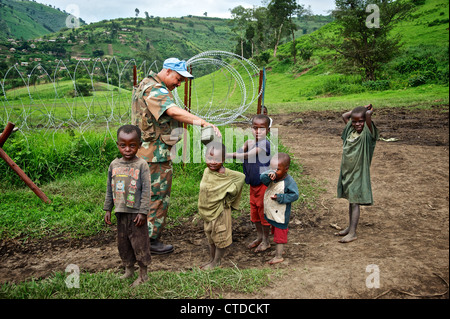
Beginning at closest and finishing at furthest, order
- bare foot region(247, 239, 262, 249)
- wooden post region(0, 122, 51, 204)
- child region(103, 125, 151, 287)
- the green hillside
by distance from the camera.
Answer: child region(103, 125, 151, 287) → bare foot region(247, 239, 262, 249) → wooden post region(0, 122, 51, 204) → the green hillside

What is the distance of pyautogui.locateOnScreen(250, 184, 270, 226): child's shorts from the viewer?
3.59m

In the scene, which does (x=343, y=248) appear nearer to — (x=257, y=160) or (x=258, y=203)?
(x=258, y=203)

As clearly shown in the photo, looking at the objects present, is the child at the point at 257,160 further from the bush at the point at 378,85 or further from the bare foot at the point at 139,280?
the bush at the point at 378,85

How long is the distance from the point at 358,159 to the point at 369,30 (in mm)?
18975

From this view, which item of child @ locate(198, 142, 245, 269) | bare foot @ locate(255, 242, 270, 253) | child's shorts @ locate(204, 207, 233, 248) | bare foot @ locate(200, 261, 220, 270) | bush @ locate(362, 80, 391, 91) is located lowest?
bare foot @ locate(200, 261, 220, 270)

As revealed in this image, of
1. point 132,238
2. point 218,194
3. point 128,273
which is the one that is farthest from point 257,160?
point 128,273

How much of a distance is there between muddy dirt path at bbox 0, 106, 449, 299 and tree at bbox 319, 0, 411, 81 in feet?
47.3

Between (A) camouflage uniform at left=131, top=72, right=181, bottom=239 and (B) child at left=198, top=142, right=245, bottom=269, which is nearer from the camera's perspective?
(B) child at left=198, top=142, right=245, bottom=269

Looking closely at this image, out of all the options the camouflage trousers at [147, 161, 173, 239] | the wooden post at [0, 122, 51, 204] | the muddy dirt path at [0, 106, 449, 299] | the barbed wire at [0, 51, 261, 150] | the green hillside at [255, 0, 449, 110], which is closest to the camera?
the muddy dirt path at [0, 106, 449, 299]

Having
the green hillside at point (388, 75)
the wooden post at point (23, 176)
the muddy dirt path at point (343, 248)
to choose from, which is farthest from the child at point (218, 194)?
the green hillside at point (388, 75)

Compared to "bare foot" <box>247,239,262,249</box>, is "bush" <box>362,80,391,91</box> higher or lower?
higher

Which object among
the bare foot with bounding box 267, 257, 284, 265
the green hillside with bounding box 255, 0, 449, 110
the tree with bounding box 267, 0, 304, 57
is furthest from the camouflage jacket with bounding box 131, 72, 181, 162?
the tree with bounding box 267, 0, 304, 57

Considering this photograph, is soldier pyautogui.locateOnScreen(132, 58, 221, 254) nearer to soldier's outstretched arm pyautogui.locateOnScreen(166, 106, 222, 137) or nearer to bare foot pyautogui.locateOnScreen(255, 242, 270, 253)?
soldier's outstretched arm pyautogui.locateOnScreen(166, 106, 222, 137)
